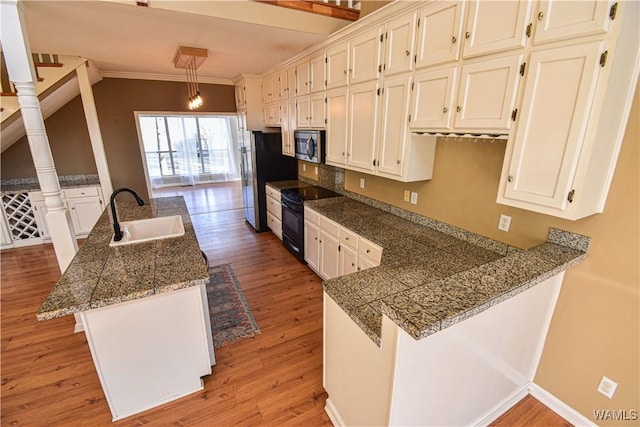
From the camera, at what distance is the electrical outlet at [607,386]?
1.57m

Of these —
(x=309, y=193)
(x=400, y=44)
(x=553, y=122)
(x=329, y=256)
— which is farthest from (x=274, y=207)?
(x=553, y=122)

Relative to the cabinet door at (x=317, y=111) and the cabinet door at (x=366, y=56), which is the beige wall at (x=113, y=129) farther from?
the cabinet door at (x=366, y=56)

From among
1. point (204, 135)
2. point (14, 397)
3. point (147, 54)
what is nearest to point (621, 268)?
point (14, 397)

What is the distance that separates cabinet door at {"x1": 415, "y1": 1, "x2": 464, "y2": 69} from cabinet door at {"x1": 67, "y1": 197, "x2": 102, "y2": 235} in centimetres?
495

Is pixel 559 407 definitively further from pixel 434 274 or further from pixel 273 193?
pixel 273 193

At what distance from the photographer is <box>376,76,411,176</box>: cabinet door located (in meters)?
2.14

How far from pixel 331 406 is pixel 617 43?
2.28 metres

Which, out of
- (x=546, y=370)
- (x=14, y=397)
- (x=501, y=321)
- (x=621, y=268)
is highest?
(x=621, y=268)

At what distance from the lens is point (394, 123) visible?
226cm

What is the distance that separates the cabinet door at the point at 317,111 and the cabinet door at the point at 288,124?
0.48 m

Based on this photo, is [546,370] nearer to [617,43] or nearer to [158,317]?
[617,43]

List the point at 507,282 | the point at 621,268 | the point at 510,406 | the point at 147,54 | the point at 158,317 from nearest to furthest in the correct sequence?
the point at 507,282 < the point at 621,268 < the point at 158,317 < the point at 510,406 < the point at 147,54

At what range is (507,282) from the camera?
51.4 inches

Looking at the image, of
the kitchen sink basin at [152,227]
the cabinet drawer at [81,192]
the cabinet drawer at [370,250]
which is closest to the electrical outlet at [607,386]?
the cabinet drawer at [370,250]
